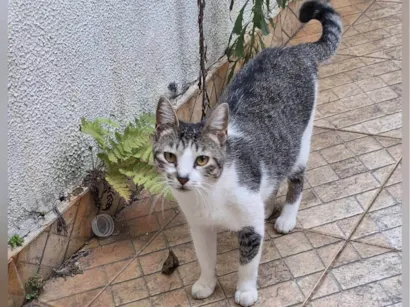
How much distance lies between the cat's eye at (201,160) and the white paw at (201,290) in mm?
481

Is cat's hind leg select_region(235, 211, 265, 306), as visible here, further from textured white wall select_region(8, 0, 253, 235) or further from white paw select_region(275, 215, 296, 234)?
textured white wall select_region(8, 0, 253, 235)

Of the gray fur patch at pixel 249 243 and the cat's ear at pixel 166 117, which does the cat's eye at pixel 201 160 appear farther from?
the gray fur patch at pixel 249 243

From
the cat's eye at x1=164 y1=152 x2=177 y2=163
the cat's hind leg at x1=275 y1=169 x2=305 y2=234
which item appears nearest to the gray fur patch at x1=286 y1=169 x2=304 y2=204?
the cat's hind leg at x1=275 y1=169 x2=305 y2=234

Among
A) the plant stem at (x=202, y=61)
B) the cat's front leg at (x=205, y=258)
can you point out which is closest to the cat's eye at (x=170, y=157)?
the cat's front leg at (x=205, y=258)

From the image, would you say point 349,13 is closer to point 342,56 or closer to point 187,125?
point 342,56

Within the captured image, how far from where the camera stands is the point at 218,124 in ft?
5.58

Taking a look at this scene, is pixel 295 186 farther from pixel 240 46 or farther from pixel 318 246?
pixel 240 46

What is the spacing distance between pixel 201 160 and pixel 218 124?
0.36ft

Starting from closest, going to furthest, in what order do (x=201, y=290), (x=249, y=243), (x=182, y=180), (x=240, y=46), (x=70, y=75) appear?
1. (x=182, y=180)
2. (x=249, y=243)
3. (x=201, y=290)
4. (x=70, y=75)
5. (x=240, y=46)

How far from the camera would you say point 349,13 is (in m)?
3.69

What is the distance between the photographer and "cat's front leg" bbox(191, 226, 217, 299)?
1.92m

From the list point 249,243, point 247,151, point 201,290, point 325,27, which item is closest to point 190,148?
point 247,151

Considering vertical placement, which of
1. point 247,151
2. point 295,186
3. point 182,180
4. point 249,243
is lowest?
point 295,186

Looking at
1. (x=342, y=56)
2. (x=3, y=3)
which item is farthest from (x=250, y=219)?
(x=342, y=56)
